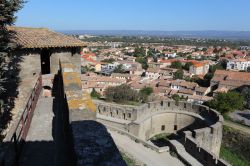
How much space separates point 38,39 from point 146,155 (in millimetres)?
6044

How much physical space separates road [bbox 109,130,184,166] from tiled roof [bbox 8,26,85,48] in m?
4.58

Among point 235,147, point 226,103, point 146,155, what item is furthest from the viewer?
point 226,103

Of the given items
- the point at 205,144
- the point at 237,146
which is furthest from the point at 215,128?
the point at 237,146

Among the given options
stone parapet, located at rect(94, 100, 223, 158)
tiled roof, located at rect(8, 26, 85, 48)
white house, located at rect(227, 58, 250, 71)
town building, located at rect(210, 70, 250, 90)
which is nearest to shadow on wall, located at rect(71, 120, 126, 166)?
tiled roof, located at rect(8, 26, 85, 48)

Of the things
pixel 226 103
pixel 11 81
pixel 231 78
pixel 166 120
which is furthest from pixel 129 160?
pixel 231 78

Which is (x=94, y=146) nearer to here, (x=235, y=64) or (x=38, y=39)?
(x=38, y=39)

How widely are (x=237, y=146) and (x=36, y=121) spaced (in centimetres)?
2214

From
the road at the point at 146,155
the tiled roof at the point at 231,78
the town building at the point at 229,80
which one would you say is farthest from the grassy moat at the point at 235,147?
the tiled roof at the point at 231,78

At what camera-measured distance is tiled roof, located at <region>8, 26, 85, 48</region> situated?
31.7ft

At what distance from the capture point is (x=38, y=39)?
10.3m

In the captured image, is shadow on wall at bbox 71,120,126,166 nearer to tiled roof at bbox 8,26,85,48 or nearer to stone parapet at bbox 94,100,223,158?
tiled roof at bbox 8,26,85,48

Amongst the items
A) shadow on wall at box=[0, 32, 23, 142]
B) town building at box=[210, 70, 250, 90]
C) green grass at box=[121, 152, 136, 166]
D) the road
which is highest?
shadow on wall at box=[0, 32, 23, 142]

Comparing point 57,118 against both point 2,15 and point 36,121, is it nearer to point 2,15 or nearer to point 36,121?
point 36,121

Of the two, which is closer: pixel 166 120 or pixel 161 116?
pixel 161 116
